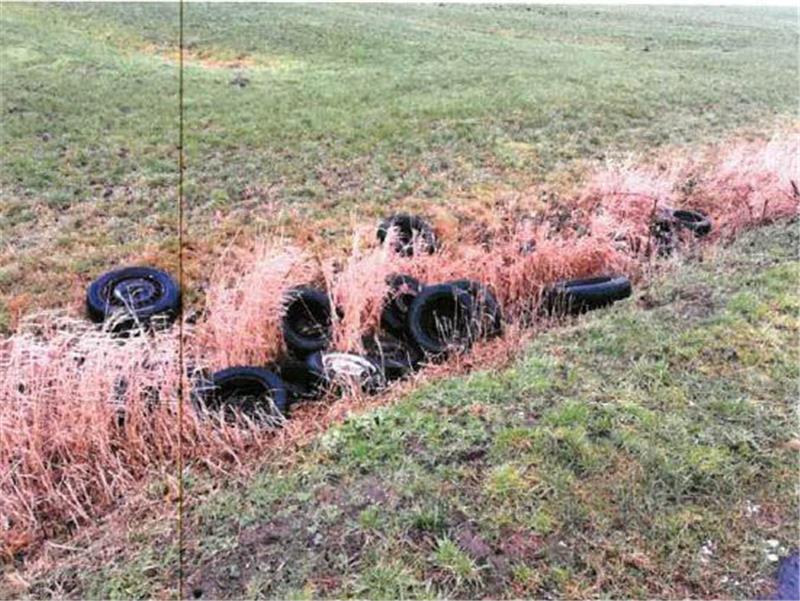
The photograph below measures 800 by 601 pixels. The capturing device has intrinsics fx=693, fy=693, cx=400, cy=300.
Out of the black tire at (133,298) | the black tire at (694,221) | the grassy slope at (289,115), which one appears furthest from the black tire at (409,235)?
the black tire at (694,221)

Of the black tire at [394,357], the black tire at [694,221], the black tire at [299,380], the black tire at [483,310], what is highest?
the black tire at [694,221]

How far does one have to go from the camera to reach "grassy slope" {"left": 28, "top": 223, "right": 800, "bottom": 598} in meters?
3.28

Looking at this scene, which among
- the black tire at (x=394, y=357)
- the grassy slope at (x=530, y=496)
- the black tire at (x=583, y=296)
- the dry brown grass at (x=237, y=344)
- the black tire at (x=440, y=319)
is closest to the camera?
the grassy slope at (x=530, y=496)

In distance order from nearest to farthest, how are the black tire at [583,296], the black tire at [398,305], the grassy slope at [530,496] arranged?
the grassy slope at [530,496] < the black tire at [398,305] < the black tire at [583,296]

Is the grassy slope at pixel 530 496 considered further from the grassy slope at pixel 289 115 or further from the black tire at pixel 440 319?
the grassy slope at pixel 289 115

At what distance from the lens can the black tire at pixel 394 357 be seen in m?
5.29

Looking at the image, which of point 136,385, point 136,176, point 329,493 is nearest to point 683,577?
point 329,493

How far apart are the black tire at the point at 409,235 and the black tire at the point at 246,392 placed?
2533 mm

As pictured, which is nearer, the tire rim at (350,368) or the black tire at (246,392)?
the black tire at (246,392)

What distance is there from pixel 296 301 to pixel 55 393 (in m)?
2.06

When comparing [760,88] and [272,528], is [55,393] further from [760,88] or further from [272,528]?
[760,88]

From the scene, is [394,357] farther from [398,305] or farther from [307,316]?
[307,316]

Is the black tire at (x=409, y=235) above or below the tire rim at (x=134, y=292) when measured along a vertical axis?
above

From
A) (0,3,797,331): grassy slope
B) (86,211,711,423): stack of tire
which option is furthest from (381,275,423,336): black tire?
(0,3,797,331): grassy slope
